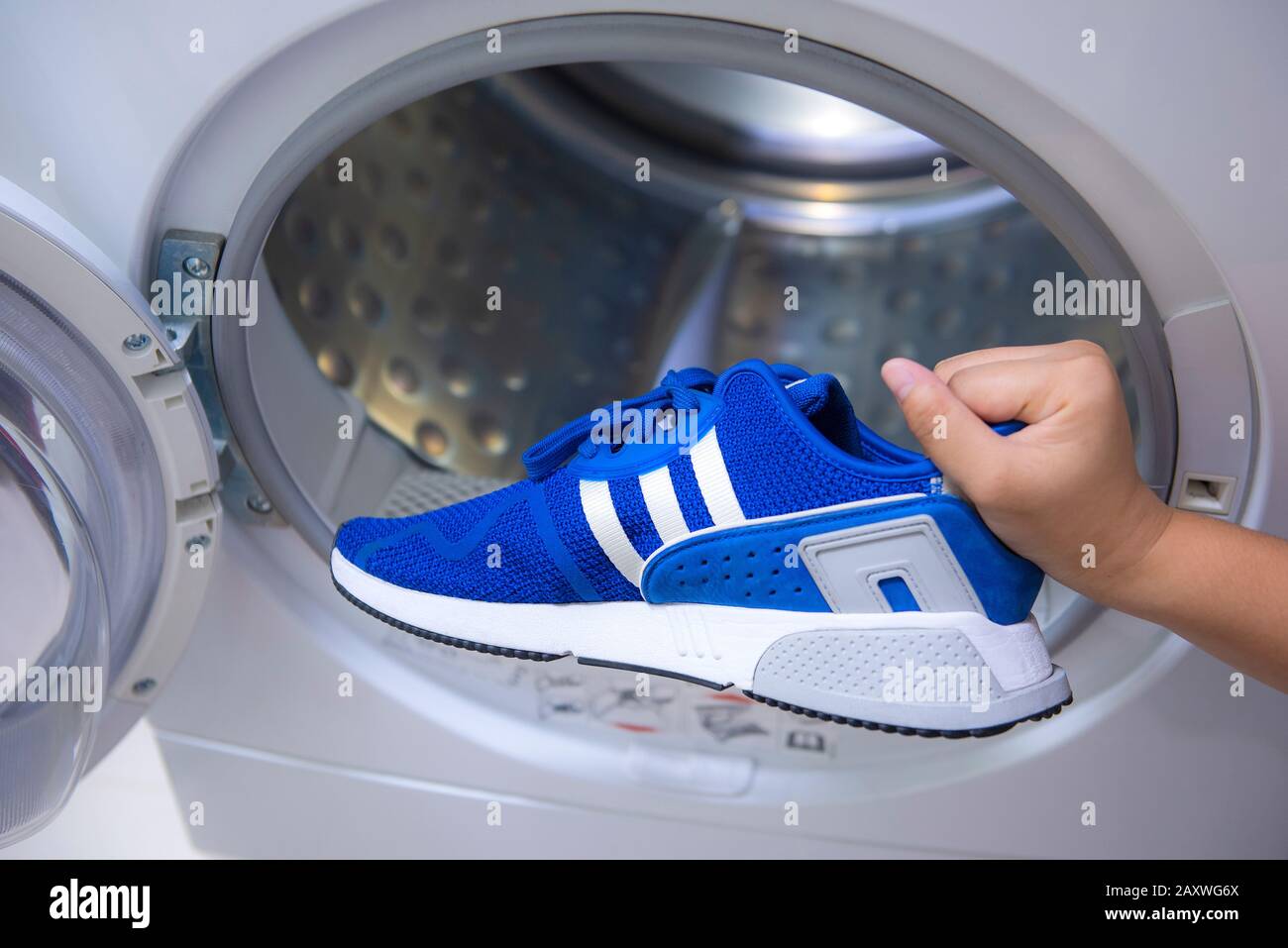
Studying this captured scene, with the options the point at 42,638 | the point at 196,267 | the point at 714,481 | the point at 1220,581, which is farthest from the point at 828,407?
the point at 42,638

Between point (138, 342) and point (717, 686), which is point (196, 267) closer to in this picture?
point (138, 342)

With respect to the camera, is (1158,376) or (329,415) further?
(329,415)

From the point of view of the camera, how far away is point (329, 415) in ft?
2.21

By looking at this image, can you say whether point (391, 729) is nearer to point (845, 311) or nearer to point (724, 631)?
point (724, 631)

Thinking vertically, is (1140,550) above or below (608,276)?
below

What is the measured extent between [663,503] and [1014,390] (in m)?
0.17

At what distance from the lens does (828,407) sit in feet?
1.55

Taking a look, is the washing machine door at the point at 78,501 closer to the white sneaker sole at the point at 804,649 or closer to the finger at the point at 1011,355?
the white sneaker sole at the point at 804,649

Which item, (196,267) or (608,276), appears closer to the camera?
(196,267)

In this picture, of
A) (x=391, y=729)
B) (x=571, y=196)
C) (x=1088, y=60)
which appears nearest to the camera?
(x=1088, y=60)

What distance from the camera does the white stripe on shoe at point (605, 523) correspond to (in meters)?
0.49

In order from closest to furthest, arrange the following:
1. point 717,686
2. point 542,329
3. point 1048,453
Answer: point 1048,453, point 717,686, point 542,329
